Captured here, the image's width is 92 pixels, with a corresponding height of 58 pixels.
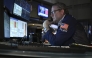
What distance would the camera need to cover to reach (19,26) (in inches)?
104

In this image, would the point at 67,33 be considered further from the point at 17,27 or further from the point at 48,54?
the point at 17,27

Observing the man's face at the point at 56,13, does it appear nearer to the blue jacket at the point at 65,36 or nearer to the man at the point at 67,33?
the man at the point at 67,33

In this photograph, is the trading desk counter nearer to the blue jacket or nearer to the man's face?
the blue jacket

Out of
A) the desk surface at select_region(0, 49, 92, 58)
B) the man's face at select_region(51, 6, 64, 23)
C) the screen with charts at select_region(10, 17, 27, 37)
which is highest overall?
the man's face at select_region(51, 6, 64, 23)

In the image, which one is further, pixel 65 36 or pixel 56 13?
pixel 56 13

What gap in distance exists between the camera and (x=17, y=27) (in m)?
2.54

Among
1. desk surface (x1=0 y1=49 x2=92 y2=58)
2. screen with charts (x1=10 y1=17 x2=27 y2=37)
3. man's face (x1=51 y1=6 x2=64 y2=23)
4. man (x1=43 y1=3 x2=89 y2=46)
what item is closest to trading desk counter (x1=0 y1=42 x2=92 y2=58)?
desk surface (x1=0 y1=49 x2=92 y2=58)

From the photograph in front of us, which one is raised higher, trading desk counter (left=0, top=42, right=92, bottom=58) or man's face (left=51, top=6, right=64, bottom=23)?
man's face (left=51, top=6, right=64, bottom=23)

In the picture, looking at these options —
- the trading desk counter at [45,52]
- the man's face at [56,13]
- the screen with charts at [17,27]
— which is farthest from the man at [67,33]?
the trading desk counter at [45,52]

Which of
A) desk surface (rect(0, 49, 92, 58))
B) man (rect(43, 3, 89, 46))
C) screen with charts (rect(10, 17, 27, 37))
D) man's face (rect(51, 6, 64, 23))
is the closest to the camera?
desk surface (rect(0, 49, 92, 58))

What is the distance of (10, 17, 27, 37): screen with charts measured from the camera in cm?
226

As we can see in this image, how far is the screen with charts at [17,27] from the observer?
2263 millimetres

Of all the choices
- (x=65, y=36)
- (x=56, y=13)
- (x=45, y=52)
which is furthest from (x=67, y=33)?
(x=45, y=52)

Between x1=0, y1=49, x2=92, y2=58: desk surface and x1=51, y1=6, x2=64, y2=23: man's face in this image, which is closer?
x1=0, y1=49, x2=92, y2=58: desk surface
